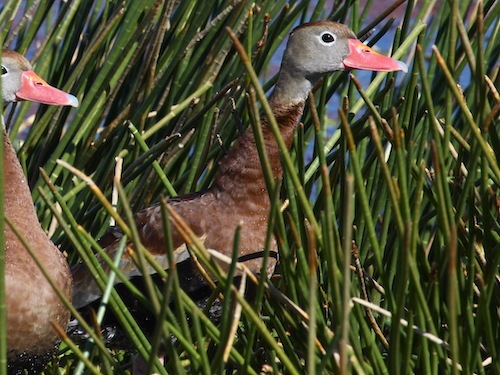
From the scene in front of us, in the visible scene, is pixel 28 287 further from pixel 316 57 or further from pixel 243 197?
pixel 316 57

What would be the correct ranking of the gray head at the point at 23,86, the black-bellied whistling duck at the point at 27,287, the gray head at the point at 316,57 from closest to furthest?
the black-bellied whistling duck at the point at 27,287, the gray head at the point at 23,86, the gray head at the point at 316,57

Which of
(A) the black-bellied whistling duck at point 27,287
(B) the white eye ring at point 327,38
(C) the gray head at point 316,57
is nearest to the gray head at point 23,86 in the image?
(A) the black-bellied whistling duck at point 27,287

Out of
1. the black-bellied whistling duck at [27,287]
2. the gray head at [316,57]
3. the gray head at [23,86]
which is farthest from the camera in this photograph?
the gray head at [316,57]

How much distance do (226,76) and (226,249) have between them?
1.62 feet

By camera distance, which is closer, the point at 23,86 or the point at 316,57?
the point at 23,86

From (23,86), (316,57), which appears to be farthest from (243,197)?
(23,86)

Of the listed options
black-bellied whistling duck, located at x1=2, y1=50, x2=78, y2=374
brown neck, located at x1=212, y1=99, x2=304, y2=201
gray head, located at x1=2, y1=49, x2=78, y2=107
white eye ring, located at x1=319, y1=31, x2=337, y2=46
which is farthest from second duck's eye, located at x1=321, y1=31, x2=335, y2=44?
black-bellied whistling duck, located at x1=2, y1=50, x2=78, y2=374

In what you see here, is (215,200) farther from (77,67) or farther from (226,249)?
(77,67)

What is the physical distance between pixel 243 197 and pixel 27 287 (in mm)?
574

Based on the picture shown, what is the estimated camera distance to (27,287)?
5.42 ft

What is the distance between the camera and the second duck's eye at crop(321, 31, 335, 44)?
7.11ft

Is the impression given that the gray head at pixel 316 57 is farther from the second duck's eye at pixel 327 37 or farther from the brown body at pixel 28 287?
the brown body at pixel 28 287

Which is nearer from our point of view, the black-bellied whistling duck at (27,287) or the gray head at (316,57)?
the black-bellied whistling duck at (27,287)

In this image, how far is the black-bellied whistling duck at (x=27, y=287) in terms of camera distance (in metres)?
1.65
